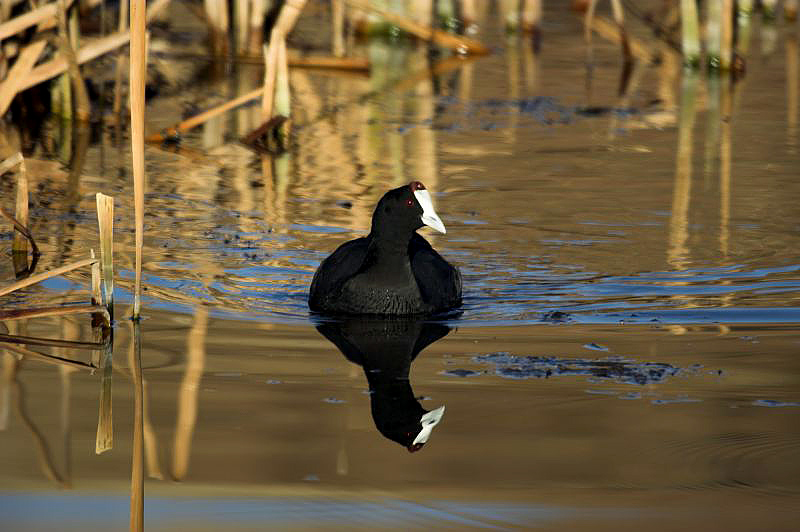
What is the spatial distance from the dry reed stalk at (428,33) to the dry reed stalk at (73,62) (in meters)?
3.12

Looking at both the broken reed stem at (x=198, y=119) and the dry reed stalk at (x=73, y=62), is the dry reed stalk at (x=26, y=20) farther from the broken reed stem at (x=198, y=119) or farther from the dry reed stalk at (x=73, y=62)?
the broken reed stem at (x=198, y=119)

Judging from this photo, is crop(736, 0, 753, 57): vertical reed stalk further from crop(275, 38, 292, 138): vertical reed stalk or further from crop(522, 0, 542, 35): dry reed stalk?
crop(275, 38, 292, 138): vertical reed stalk

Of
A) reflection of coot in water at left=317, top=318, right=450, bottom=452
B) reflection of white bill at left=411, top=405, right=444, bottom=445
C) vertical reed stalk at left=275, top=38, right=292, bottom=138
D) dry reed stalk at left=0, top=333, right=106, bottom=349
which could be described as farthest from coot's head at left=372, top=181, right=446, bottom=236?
vertical reed stalk at left=275, top=38, right=292, bottom=138

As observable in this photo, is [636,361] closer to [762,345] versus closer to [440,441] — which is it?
[762,345]

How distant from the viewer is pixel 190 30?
65.1 feet

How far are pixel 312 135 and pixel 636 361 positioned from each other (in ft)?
23.3

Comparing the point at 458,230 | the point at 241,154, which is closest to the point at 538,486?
the point at 458,230

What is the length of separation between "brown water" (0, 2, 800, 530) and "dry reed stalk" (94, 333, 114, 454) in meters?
0.04

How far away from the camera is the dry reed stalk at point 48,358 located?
6.00 m

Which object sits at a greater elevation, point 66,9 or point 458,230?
point 66,9

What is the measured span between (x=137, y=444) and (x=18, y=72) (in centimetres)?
659

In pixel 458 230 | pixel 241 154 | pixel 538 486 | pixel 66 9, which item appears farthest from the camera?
pixel 241 154

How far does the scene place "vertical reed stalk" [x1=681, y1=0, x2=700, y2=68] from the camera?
14.5m

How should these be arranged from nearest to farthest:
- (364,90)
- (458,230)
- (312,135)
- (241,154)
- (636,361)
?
1. (636,361)
2. (458,230)
3. (241,154)
4. (312,135)
5. (364,90)
